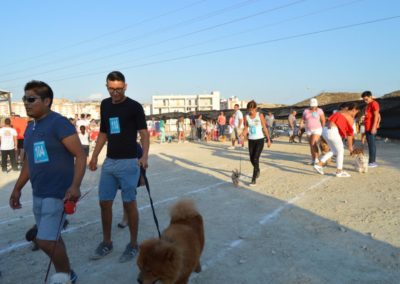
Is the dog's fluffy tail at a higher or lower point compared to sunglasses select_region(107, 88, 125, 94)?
lower

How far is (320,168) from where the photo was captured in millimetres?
9320

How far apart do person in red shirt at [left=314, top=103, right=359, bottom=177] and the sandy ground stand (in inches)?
14.7

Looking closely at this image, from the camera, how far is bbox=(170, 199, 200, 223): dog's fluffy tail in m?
3.47

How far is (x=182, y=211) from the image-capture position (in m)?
3.49

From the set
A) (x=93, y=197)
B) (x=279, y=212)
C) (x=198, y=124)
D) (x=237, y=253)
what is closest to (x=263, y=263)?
(x=237, y=253)

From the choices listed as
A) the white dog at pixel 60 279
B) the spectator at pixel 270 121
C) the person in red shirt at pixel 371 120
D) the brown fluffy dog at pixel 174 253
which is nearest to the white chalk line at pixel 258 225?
the brown fluffy dog at pixel 174 253

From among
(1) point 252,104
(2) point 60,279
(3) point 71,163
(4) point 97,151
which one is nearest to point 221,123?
(1) point 252,104

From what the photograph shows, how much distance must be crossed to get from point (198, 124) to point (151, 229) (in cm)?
2164

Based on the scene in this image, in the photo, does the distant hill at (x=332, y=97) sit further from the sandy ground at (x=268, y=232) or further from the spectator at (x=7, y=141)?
the spectator at (x=7, y=141)

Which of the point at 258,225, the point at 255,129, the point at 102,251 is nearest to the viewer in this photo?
the point at 102,251

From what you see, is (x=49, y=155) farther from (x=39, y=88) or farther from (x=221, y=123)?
(x=221, y=123)

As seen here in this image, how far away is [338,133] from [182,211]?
6.80m

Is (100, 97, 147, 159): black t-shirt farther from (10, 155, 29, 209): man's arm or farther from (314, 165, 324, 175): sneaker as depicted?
(314, 165, 324, 175): sneaker

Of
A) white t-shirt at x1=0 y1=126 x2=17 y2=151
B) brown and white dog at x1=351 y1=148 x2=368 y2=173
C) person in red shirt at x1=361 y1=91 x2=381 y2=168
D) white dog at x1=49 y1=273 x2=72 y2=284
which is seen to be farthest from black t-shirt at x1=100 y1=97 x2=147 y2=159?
white t-shirt at x1=0 y1=126 x2=17 y2=151
